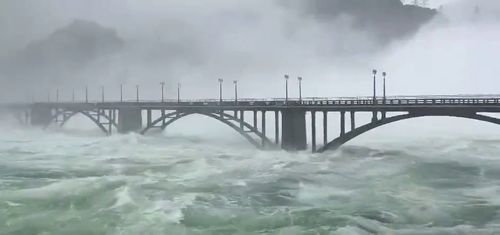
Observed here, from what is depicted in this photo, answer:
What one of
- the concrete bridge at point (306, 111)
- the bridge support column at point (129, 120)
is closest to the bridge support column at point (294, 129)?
the concrete bridge at point (306, 111)

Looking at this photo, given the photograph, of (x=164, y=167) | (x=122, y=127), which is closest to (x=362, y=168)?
(x=164, y=167)

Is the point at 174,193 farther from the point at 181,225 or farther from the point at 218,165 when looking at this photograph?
→ the point at 218,165

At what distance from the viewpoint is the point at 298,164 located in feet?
166

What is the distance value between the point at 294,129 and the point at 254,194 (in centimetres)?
2354

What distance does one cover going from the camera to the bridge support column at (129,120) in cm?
9494

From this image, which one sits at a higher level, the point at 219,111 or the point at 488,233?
the point at 219,111

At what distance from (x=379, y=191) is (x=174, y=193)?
1524 centimetres

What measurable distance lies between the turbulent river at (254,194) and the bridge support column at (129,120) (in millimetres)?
31089

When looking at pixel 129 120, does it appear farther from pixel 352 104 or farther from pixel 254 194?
pixel 254 194

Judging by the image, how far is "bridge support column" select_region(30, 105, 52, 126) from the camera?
125812 mm

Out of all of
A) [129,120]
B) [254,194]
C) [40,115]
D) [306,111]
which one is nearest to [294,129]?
[306,111]

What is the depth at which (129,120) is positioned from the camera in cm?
9512

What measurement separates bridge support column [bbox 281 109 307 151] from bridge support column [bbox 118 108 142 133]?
144 ft

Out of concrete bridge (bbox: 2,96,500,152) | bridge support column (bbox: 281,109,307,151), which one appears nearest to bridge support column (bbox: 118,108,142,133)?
concrete bridge (bbox: 2,96,500,152)
